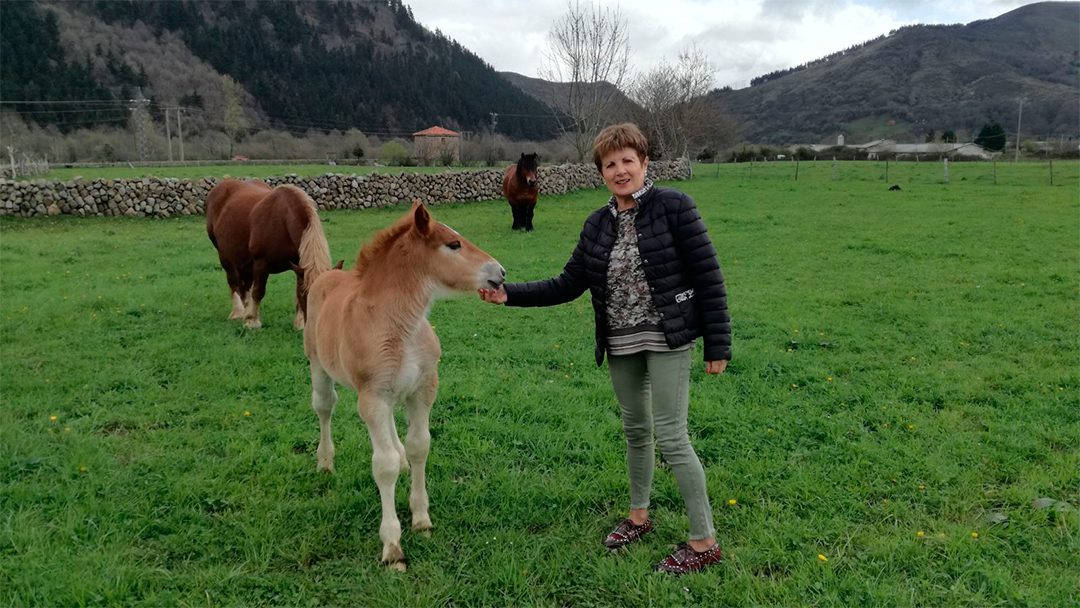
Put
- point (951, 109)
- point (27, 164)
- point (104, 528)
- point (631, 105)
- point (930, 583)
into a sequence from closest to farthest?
point (930, 583), point (104, 528), point (27, 164), point (631, 105), point (951, 109)

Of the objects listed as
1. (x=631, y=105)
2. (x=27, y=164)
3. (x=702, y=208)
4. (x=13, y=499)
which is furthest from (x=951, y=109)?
(x=13, y=499)

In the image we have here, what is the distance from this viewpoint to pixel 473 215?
20.6 meters

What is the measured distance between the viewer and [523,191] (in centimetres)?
1667

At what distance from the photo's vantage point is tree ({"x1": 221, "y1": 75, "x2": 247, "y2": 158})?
6944 cm

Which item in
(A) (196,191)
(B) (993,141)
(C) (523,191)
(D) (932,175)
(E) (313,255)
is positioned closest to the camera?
(E) (313,255)

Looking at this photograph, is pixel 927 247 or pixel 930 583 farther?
pixel 927 247

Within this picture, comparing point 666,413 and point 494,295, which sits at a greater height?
point 494,295

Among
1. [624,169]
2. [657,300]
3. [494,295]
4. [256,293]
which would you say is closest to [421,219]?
[494,295]

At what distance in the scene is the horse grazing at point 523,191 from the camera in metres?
16.6

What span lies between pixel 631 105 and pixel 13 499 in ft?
167

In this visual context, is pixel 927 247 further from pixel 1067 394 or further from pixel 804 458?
pixel 804 458

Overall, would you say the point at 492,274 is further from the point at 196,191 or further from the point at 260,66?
the point at 260,66

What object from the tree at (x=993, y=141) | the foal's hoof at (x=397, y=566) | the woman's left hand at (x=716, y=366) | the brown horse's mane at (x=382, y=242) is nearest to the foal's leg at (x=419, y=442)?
the foal's hoof at (x=397, y=566)

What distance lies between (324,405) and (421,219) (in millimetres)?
1715
